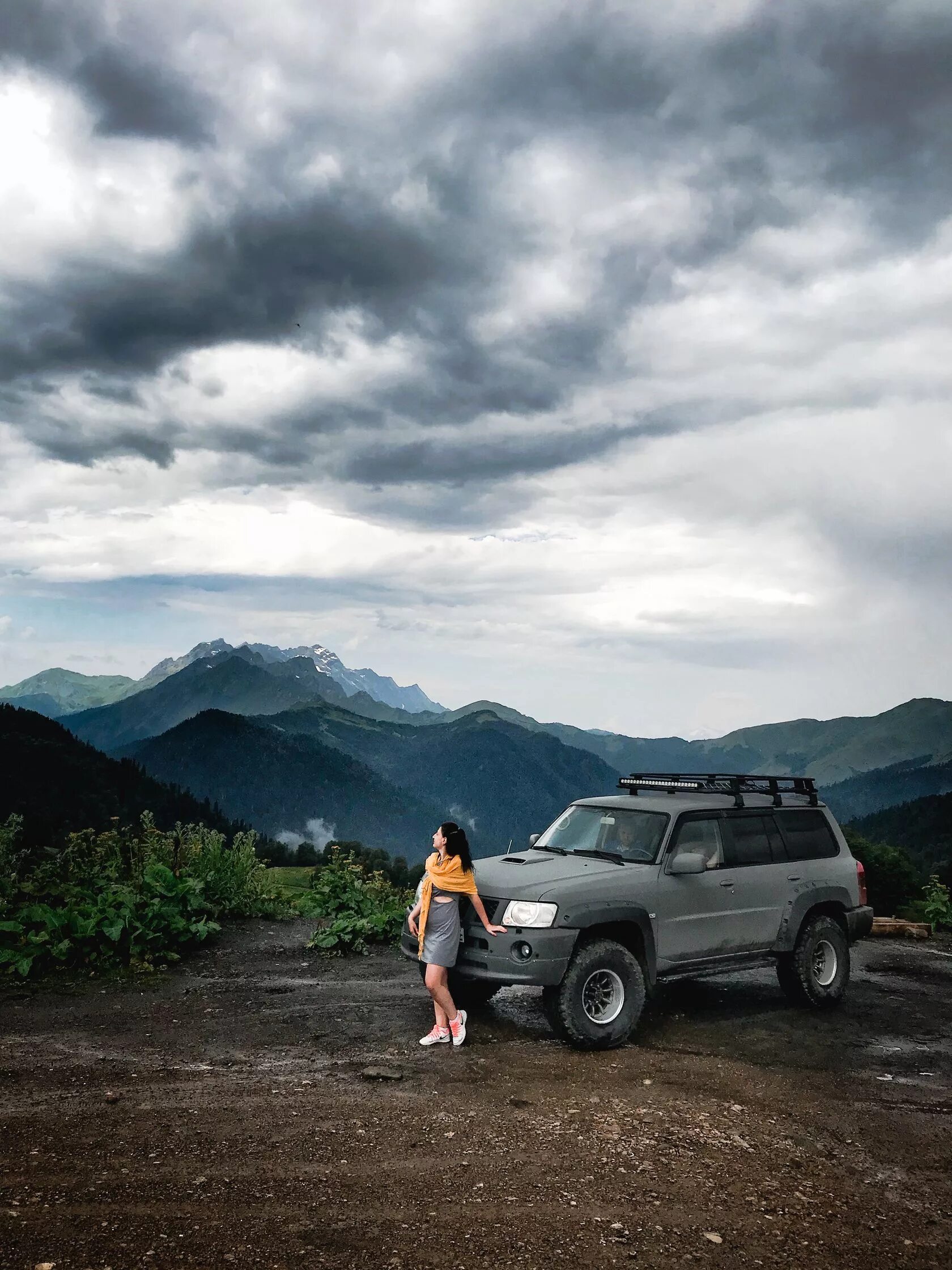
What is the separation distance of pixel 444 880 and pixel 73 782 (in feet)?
516

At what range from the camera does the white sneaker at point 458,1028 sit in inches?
317

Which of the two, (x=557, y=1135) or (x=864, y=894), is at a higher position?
(x=864, y=894)

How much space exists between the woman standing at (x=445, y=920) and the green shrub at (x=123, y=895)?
4.44 metres

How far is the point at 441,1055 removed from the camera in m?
7.76

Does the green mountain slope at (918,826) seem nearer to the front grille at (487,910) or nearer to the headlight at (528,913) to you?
the front grille at (487,910)

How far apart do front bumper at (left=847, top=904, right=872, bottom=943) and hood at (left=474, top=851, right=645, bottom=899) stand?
10.2ft

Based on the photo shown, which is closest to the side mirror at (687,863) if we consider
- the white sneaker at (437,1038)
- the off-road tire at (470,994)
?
the off-road tire at (470,994)

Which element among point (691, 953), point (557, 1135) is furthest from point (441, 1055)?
point (691, 953)

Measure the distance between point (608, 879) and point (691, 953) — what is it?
125 centimetres

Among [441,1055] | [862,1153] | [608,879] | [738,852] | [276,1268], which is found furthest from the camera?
[738,852]

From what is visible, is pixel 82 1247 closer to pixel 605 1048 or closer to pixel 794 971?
pixel 605 1048

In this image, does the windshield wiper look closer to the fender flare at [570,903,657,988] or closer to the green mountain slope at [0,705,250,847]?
the fender flare at [570,903,657,988]

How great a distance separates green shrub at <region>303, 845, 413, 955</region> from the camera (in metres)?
12.6

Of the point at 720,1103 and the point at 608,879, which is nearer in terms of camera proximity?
the point at 720,1103
